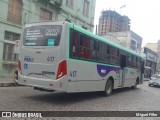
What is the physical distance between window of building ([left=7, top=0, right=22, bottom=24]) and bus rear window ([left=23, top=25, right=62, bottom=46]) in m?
9.19

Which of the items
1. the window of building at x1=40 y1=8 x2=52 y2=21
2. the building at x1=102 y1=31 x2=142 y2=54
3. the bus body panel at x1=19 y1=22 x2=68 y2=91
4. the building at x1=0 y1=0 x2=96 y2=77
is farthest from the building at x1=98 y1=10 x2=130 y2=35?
the bus body panel at x1=19 y1=22 x2=68 y2=91

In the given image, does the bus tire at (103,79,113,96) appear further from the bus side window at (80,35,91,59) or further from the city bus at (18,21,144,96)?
the bus side window at (80,35,91,59)

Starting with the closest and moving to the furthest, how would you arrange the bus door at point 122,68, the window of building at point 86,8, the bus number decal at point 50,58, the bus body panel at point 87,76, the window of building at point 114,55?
the bus number decal at point 50,58
the bus body panel at point 87,76
the window of building at point 114,55
the bus door at point 122,68
the window of building at point 86,8

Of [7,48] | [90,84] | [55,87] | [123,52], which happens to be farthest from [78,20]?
[55,87]

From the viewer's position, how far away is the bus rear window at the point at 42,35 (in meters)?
9.44

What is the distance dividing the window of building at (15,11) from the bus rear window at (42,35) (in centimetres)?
919

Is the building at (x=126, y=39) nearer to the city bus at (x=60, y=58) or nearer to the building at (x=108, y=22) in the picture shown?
the building at (x=108, y=22)

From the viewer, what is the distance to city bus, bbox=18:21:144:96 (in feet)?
30.3

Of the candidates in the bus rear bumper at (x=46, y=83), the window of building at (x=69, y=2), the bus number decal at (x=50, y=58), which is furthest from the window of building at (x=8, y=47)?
the bus number decal at (x=50, y=58)

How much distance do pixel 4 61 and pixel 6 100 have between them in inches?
386

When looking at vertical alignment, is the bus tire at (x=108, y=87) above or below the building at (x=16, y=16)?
below

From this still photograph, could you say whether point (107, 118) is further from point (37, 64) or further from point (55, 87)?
point (37, 64)

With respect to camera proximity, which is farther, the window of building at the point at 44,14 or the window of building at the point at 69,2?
the window of building at the point at 69,2

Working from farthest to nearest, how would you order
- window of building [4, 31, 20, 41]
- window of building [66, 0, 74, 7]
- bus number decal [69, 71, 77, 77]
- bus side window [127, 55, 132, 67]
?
1. window of building [66, 0, 74, 7]
2. window of building [4, 31, 20, 41]
3. bus side window [127, 55, 132, 67]
4. bus number decal [69, 71, 77, 77]
